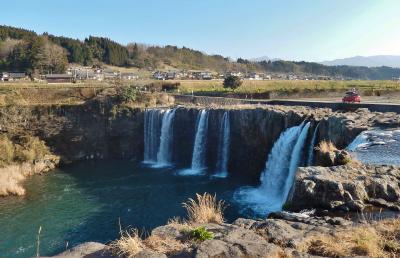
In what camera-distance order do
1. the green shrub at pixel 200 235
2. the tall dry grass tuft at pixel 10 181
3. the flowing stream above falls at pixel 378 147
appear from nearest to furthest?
the green shrub at pixel 200 235 → the flowing stream above falls at pixel 378 147 → the tall dry grass tuft at pixel 10 181

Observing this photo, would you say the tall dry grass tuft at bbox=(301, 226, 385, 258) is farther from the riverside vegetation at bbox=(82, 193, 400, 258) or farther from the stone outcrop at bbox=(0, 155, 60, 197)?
the stone outcrop at bbox=(0, 155, 60, 197)

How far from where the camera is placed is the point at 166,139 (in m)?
46.7

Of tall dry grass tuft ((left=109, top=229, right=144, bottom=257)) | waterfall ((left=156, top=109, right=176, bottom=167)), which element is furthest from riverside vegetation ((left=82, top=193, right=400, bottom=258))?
waterfall ((left=156, top=109, right=176, bottom=167))

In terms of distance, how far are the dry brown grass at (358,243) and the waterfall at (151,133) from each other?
1543 inches

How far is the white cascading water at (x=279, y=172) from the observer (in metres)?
27.9

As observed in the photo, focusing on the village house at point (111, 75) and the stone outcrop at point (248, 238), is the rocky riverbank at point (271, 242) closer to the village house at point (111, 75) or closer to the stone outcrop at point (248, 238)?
the stone outcrop at point (248, 238)

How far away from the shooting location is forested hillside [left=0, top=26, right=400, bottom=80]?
101062mm

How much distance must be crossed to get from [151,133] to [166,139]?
2611 millimetres

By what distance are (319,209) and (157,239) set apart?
5.55 meters

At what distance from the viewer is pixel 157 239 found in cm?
868

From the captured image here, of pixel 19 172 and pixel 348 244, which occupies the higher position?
pixel 348 244

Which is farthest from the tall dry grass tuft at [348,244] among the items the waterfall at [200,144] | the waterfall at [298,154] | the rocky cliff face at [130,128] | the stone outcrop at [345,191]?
the waterfall at [200,144]

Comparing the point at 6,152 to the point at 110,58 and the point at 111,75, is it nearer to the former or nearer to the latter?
the point at 111,75

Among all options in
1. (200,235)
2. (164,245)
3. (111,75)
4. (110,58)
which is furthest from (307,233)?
(110,58)
